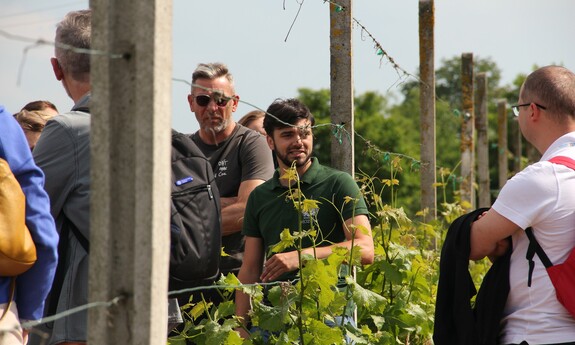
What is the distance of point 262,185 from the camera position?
5.78m

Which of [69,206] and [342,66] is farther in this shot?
[342,66]

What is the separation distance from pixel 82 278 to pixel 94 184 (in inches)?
52.4

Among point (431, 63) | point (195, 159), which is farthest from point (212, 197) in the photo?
point (431, 63)

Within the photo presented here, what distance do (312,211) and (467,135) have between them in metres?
7.86

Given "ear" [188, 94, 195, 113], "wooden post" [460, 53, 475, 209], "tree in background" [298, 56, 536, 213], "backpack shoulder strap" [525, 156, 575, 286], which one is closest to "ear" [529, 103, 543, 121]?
"backpack shoulder strap" [525, 156, 575, 286]

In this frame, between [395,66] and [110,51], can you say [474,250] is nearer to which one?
[110,51]

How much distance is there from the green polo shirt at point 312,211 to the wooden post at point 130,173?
105 inches

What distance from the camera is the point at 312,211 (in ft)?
18.1

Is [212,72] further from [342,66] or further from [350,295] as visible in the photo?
[350,295]

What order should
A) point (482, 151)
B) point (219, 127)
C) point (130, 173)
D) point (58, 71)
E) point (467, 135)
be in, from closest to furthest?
point (130, 173) < point (58, 71) < point (219, 127) < point (467, 135) < point (482, 151)

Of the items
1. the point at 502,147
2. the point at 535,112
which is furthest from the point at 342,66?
the point at 502,147

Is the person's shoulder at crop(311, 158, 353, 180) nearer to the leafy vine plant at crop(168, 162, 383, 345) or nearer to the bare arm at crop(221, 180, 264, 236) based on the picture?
the leafy vine plant at crop(168, 162, 383, 345)

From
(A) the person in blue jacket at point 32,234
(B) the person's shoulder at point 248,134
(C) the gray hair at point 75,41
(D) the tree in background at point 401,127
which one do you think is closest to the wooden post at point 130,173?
(A) the person in blue jacket at point 32,234

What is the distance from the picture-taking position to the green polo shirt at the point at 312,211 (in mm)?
5547
